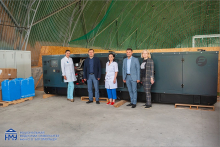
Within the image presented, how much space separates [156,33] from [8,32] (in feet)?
66.2

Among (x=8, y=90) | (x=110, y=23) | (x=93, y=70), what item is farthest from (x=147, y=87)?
(x=110, y=23)

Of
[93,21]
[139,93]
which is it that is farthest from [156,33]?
[139,93]

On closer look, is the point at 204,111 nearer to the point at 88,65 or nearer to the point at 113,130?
the point at 113,130

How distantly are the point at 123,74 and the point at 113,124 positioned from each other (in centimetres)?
214

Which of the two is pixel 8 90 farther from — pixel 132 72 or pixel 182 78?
pixel 182 78

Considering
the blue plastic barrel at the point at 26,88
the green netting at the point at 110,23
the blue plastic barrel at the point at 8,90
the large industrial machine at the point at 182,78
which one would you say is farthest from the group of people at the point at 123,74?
the green netting at the point at 110,23

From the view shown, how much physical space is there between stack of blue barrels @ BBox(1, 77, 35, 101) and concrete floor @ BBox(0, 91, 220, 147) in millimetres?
542

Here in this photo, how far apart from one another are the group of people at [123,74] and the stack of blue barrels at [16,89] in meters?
1.63

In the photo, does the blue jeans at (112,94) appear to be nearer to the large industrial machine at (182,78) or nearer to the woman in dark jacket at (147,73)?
the large industrial machine at (182,78)

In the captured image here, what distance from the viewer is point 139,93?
711cm

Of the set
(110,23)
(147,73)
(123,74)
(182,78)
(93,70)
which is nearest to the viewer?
(147,73)

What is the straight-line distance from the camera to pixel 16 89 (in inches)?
293

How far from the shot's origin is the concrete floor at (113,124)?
3.85 meters

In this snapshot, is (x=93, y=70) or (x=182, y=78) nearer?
(x=182, y=78)
